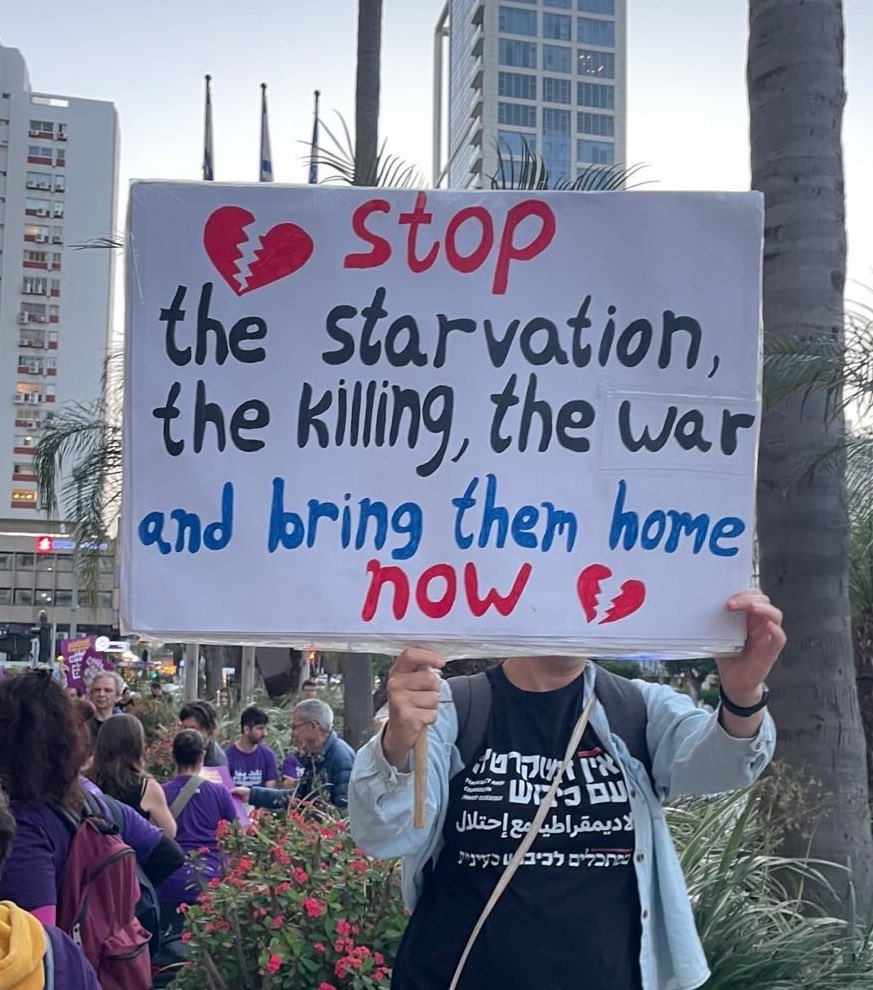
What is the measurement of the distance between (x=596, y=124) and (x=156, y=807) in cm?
12583

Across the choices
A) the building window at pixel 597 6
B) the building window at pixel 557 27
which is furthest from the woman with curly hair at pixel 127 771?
the building window at pixel 597 6

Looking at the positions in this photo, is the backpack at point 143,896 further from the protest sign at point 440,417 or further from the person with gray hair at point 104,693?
the person with gray hair at point 104,693

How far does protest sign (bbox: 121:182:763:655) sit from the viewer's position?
2.47 metres

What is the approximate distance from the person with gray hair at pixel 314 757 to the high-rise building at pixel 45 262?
311 ft

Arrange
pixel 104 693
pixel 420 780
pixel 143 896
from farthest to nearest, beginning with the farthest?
pixel 104 693 < pixel 143 896 < pixel 420 780

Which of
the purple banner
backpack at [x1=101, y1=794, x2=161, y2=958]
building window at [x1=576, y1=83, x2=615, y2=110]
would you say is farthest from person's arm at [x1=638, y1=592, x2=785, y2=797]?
building window at [x1=576, y1=83, x2=615, y2=110]

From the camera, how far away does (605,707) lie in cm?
261

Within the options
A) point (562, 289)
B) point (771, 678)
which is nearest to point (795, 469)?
point (771, 678)

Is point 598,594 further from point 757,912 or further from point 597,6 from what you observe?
point 597,6

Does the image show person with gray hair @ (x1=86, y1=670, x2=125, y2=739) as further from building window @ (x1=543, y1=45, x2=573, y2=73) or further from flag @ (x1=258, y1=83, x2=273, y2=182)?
building window @ (x1=543, y1=45, x2=573, y2=73)

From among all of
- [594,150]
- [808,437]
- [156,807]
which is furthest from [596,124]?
[156,807]

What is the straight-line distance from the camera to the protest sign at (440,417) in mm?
2473

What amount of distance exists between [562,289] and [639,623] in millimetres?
717

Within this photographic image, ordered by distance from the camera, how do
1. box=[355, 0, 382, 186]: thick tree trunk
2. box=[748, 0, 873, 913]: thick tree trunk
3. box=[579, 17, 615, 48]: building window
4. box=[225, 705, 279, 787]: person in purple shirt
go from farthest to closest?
1. box=[579, 17, 615, 48]: building window
2. box=[355, 0, 382, 186]: thick tree trunk
3. box=[225, 705, 279, 787]: person in purple shirt
4. box=[748, 0, 873, 913]: thick tree trunk
